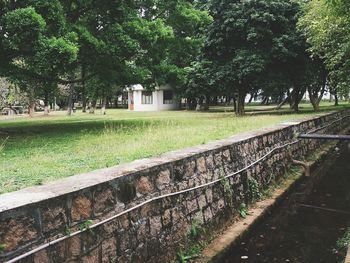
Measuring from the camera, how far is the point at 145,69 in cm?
1524

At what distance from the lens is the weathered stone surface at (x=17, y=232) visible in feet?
8.74

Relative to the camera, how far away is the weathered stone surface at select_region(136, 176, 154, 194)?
161 inches

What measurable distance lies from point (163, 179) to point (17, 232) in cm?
202

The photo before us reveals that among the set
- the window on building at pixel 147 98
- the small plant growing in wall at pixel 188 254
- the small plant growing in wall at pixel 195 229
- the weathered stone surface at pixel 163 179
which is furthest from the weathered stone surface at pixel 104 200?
the window on building at pixel 147 98

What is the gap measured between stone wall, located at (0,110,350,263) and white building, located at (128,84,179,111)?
40308mm

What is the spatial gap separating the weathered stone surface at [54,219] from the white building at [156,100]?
143ft

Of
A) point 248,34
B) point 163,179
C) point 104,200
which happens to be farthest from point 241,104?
point 104,200

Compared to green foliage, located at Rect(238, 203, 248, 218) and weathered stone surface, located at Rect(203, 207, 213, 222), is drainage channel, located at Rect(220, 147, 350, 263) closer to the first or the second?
green foliage, located at Rect(238, 203, 248, 218)

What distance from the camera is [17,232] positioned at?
108 inches

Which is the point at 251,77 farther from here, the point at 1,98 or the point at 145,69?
the point at 1,98

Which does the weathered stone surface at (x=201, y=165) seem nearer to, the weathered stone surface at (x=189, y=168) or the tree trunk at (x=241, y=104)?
the weathered stone surface at (x=189, y=168)

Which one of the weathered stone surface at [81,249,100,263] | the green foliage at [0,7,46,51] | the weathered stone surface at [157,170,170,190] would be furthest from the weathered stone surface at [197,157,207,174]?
the green foliage at [0,7,46,51]

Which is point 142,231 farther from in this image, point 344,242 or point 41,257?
point 344,242

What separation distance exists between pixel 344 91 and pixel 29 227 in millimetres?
19373
